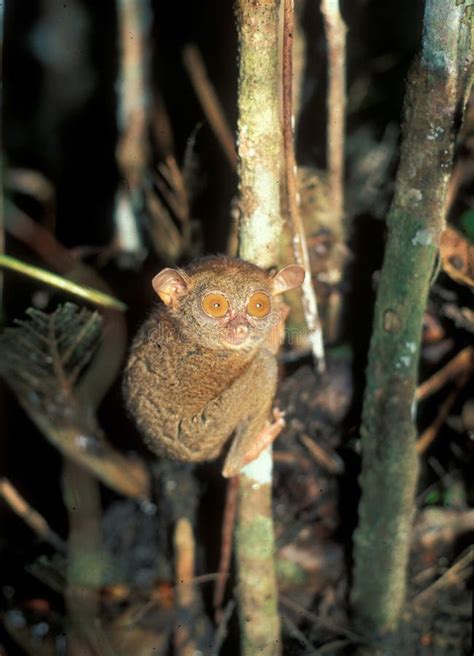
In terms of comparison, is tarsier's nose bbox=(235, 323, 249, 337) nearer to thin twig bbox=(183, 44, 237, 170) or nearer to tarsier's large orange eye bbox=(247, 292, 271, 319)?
tarsier's large orange eye bbox=(247, 292, 271, 319)

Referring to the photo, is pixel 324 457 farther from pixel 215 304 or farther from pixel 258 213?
pixel 258 213

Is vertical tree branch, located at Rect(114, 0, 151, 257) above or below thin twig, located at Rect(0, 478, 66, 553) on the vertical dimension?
above

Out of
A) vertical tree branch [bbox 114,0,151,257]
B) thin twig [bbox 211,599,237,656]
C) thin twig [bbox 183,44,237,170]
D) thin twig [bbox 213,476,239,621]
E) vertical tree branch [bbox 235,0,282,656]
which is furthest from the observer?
vertical tree branch [bbox 114,0,151,257]

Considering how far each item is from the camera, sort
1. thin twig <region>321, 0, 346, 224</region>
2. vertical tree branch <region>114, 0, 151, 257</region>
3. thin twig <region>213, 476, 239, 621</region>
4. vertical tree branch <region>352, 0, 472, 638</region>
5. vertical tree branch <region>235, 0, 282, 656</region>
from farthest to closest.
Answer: vertical tree branch <region>114, 0, 151, 257</region>
thin twig <region>321, 0, 346, 224</region>
thin twig <region>213, 476, 239, 621</region>
vertical tree branch <region>352, 0, 472, 638</region>
vertical tree branch <region>235, 0, 282, 656</region>

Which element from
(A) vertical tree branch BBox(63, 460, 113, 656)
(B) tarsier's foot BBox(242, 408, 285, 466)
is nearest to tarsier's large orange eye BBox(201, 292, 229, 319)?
(B) tarsier's foot BBox(242, 408, 285, 466)

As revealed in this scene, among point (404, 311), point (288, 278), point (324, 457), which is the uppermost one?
point (288, 278)

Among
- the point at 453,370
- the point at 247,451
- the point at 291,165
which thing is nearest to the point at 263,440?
the point at 247,451

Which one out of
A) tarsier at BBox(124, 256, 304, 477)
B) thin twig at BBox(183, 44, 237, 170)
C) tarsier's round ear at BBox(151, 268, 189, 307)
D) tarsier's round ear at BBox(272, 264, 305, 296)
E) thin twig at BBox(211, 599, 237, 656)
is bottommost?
thin twig at BBox(211, 599, 237, 656)

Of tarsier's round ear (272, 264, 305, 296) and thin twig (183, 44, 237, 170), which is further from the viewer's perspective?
thin twig (183, 44, 237, 170)
